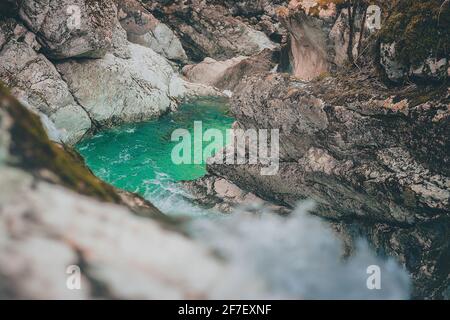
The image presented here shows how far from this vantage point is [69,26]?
29969mm

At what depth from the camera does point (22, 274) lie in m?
6.70

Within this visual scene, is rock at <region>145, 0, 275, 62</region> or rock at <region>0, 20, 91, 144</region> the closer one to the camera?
rock at <region>0, 20, 91, 144</region>

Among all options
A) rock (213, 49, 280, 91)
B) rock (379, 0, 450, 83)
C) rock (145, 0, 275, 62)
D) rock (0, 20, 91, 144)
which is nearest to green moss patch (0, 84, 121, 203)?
rock (379, 0, 450, 83)

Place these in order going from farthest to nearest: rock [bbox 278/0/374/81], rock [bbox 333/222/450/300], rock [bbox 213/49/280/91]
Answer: rock [bbox 213/49/280/91] → rock [bbox 278/0/374/81] → rock [bbox 333/222/450/300]

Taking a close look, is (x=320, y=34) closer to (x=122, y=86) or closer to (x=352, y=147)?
(x=352, y=147)

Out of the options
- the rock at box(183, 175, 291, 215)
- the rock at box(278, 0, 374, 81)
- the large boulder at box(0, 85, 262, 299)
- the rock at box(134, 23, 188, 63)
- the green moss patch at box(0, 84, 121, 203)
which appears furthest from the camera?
the rock at box(134, 23, 188, 63)

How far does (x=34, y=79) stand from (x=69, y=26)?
4.00 meters

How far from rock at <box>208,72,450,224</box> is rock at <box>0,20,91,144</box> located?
536 inches

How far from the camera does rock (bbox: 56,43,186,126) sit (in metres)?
32.0

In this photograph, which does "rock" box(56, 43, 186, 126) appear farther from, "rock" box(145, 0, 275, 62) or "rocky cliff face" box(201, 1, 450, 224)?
"rocky cliff face" box(201, 1, 450, 224)

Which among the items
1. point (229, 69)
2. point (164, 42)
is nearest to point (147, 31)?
point (164, 42)

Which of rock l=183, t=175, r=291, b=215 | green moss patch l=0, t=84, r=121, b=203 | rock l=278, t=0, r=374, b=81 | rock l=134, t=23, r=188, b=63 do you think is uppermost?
rock l=134, t=23, r=188, b=63
